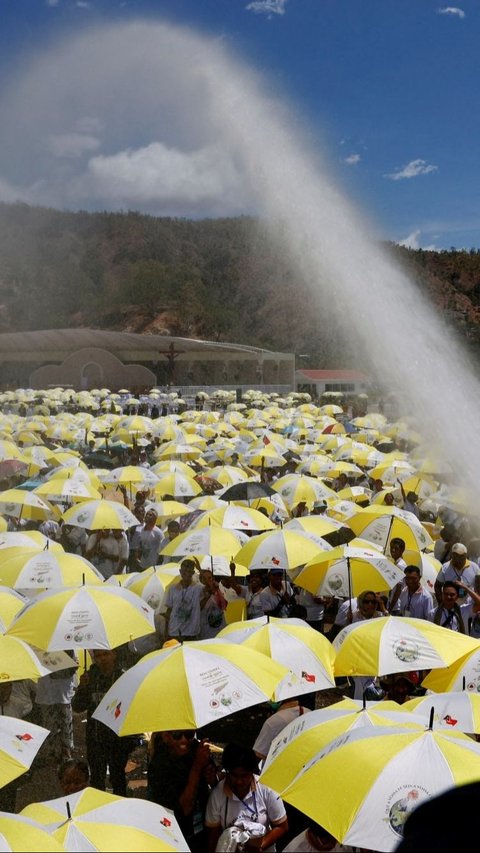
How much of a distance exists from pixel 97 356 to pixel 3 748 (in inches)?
2368

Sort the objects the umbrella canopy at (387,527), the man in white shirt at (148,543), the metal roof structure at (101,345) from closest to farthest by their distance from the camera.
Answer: the umbrella canopy at (387,527) < the man in white shirt at (148,543) < the metal roof structure at (101,345)

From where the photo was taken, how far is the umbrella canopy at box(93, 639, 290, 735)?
15.4ft

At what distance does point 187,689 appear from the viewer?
4.84 m

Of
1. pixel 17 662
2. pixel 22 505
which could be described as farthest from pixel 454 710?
pixel 22 505

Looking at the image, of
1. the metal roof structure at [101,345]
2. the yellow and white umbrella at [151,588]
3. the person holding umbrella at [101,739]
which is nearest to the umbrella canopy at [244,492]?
the yellow and white umbrella at [151,588]

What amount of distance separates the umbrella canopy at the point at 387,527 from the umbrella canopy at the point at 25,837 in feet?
21.7

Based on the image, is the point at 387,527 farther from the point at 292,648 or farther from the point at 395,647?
the point at 292,648

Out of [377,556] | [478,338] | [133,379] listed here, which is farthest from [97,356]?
[377,556]

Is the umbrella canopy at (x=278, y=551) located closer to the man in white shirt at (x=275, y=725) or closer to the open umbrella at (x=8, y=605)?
the open umbrella at (x=8, y=605)

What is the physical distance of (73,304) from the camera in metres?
118

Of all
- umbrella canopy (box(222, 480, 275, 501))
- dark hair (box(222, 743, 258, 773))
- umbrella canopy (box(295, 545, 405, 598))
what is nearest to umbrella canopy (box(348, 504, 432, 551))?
umbrella canopy (box(295, 545, 405, 598))

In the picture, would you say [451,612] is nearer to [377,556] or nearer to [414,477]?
[377,556]

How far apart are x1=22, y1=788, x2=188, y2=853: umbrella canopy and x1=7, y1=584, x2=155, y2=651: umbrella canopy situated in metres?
2.54

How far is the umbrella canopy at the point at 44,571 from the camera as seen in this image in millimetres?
7703
